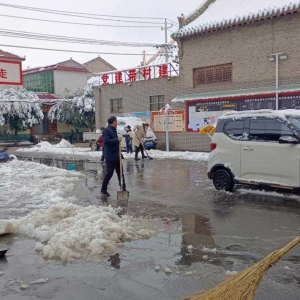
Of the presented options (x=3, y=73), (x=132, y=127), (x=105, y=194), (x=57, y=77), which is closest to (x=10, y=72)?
(x=3, y=73)

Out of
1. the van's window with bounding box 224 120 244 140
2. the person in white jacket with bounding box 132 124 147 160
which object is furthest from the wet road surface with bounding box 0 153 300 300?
the person in white jacket with bounding box 132 124 147 160

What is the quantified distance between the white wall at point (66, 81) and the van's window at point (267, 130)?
36338 millimetres

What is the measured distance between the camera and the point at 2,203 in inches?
348

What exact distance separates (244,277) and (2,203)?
7.28 m

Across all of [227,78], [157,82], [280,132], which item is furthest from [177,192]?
[157,82]

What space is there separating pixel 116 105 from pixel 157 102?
366 centimetres

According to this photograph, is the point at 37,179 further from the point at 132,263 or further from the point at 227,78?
the point at 227,78

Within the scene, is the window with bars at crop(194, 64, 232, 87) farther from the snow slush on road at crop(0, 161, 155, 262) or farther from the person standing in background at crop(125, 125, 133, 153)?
the snow slush on road at crop(0, 161, 155, 262)

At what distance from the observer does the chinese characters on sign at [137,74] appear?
75.8 feet

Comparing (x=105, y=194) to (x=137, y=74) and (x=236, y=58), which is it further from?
(x=137, y=74)

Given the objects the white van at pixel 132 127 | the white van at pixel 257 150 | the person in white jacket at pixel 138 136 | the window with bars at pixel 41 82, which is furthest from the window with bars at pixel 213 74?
the window with bars at pixel 41 82

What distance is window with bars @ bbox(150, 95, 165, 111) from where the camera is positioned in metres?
23.4

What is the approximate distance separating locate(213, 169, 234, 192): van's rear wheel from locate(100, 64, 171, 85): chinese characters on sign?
14.1 meters

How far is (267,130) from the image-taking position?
8617 millimetres
